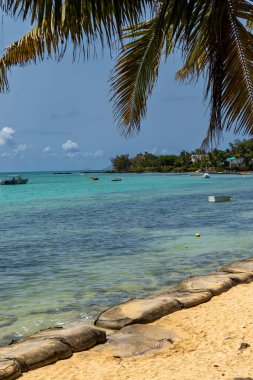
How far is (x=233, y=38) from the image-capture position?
489cm

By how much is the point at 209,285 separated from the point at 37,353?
3553 millimetres

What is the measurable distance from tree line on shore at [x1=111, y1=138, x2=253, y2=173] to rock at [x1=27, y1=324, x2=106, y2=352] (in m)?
100

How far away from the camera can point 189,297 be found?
254 inches

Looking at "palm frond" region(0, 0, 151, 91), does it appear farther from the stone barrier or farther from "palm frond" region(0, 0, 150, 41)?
the stone barrier

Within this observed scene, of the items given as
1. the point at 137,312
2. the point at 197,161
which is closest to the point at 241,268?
the point at 137,312

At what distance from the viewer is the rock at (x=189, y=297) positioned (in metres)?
6.24

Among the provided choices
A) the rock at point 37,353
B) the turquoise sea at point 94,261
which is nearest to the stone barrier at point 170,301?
the turquoise sea at point 94,261

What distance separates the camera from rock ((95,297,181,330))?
18.0 feet

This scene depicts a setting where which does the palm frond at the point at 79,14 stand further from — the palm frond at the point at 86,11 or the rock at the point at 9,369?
the rock at the point at 9,369

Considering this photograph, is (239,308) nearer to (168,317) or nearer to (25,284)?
(168,317)

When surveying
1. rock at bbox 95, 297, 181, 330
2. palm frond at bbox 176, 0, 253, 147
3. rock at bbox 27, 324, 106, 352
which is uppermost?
palm frond at bbox 176, 0, 253, 147

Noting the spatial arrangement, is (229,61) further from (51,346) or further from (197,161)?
(197,161)

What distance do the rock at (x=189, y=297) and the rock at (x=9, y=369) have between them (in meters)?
2.74

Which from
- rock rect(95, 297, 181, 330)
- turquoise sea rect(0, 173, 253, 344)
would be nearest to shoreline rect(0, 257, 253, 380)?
rock rect(95, 297, 181, 330)
